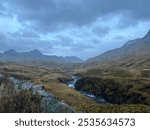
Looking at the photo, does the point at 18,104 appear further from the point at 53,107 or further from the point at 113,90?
the point at 113,90

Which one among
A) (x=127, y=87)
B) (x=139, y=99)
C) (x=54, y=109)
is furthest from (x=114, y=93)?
(x=54, y=109)

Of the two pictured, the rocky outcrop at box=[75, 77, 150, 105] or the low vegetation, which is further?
the rocky outcrop at box=[75, 77, 150, 105]

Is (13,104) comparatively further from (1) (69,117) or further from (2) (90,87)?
(2) (90,87)

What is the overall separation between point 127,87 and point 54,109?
64.0 meters

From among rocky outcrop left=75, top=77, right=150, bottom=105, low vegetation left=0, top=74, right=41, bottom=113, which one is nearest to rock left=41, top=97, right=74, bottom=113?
low vegetation left=0, top=74, right=41, bottom=113

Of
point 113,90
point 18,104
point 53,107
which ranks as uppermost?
point 18,104

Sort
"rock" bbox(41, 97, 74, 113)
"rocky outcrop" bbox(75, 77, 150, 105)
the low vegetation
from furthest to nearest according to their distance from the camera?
1. "rocky outcrop" bbox(75, 77, 150, 105)
2. "rock" bbox(41, 97, 74, 113)
3. the low vegetation

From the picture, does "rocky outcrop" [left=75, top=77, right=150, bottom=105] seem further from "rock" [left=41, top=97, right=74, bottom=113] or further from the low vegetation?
the low vegetation

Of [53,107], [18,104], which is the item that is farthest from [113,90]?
[18,104]

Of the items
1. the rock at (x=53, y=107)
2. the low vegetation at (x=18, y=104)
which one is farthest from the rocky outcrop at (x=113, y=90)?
the low vegetation at (x=18, y=104)

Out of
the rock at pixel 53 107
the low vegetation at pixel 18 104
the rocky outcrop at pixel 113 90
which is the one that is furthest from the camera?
the rocky outcrop at pixel 113 90

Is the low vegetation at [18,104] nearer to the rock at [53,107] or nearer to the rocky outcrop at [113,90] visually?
the rock at [53,107]

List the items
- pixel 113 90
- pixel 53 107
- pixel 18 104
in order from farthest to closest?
1. pixel 113 90
2. pixel 53 107
3. pixel 18 104

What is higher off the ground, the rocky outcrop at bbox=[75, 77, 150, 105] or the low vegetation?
the low vegetation
